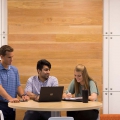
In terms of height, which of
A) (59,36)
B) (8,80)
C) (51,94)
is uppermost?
(59,36)

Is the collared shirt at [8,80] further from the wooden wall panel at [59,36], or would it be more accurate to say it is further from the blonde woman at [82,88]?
the blonde woman at [82,88]

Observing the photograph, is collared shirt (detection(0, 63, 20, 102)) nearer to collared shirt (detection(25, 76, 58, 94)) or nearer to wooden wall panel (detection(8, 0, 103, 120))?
collared shirt (detection(25, 76, 58, 94))

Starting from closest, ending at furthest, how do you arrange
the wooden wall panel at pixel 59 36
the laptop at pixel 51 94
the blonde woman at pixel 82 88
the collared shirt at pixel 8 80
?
the laptop at pixel 51 94 → the blonde woman at pixel 82 88 → the collared shirt at pixel 8 80 → the wooden wall panel at pixel 59 36

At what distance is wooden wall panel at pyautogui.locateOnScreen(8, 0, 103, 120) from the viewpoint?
5203 millimetres

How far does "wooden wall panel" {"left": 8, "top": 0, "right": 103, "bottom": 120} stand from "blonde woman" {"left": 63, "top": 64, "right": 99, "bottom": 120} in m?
0.64

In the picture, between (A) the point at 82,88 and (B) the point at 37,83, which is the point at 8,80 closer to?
(B) the point at 37,83

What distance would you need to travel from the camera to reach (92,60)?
5223 mm

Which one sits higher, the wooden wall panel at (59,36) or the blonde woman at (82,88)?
the wooden wall panel at (59,36)

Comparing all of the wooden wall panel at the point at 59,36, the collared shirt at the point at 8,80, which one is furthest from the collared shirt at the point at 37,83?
the wooden wall panel at the point at 59,36

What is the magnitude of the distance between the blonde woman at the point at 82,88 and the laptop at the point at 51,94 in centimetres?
34

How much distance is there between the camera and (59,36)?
523 cm

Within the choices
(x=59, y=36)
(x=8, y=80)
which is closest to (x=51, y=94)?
(x=8, y=80)

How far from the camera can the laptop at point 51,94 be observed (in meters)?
3.93

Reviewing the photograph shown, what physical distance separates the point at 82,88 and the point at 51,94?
27.3 inches
